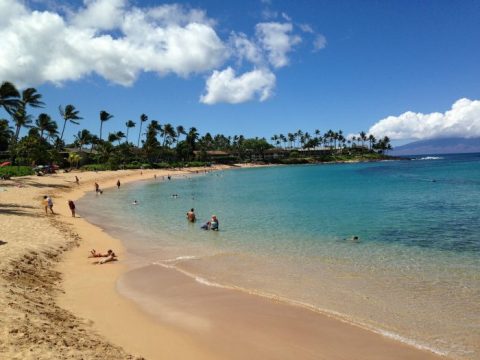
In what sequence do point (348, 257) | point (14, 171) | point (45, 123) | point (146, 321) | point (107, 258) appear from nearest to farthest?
point (146, 321) < point (107, 258) < point (348, 257) < point (14, 171) < point (45, 123)

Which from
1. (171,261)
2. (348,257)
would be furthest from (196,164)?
(348,257)

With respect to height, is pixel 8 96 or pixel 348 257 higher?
pixel 8 96

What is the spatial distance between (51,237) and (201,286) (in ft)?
31.4

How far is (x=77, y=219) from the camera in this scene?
27047 millimetres

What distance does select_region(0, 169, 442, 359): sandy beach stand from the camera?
7375 mm

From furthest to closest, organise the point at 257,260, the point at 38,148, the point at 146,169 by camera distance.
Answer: the point at 146,169, the point at 38,148, the point at 257,260

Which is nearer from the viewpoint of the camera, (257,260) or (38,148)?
(257,260)

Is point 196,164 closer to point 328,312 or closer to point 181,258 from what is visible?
point 181,258

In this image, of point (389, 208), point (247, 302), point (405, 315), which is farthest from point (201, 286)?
point (389, 208)

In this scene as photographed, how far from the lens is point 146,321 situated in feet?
31.9

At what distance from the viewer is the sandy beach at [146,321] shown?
24.2 feet

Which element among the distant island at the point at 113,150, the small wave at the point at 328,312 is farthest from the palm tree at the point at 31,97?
the small wave at the point at 328,312

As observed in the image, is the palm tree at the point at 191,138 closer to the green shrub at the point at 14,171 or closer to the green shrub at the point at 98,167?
the green shrub at the point at 98,167

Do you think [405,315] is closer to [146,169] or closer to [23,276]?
[23,276]
